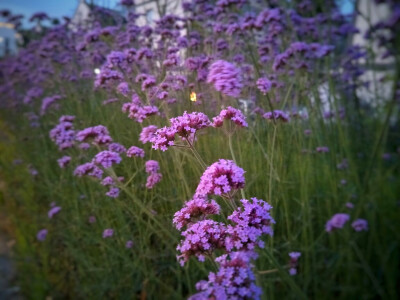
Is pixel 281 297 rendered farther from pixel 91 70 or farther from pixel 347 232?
pixel 91 70

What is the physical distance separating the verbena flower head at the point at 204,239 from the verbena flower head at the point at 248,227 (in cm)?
3

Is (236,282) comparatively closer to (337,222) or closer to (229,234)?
(229,234)

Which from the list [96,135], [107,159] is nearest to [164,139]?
[107,159]

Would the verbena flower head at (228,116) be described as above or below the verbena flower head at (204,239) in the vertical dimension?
above

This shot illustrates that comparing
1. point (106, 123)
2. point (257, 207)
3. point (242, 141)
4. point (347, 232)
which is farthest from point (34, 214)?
point (257, 207)

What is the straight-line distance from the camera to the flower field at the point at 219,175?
3.73 ft

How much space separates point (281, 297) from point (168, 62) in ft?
4.20

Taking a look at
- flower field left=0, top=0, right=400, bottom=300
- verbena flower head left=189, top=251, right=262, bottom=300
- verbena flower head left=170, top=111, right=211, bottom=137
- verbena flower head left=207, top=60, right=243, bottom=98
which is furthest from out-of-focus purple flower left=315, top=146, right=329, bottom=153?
verbena flower head left=189, top=251, right=262, bottom=300

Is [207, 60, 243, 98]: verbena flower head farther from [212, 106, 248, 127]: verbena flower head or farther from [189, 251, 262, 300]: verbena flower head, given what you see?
[189, 251, 262, 300]: verbena flower head

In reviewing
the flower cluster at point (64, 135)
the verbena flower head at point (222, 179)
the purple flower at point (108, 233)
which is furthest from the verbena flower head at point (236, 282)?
the flower cluster at point (64, 135)

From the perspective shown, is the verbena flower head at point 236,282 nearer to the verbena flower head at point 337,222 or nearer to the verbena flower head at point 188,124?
the verbena flower head at point 188,124

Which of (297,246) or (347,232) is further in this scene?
(297,246)

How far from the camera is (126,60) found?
231 cm

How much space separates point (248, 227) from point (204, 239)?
12 cm
